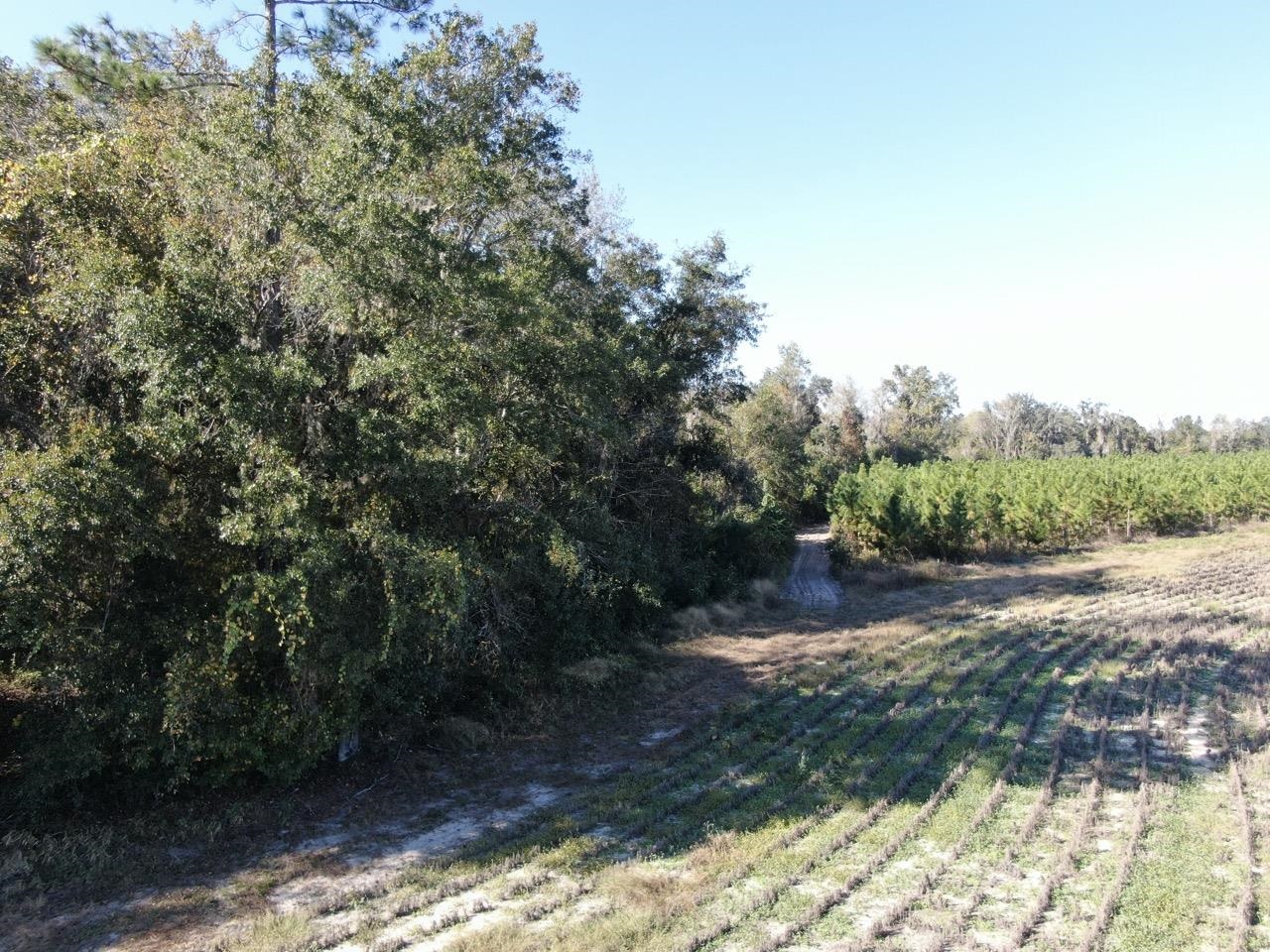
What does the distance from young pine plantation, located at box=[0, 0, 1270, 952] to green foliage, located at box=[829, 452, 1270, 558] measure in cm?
1473

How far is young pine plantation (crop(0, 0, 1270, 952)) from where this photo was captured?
6.12 meters

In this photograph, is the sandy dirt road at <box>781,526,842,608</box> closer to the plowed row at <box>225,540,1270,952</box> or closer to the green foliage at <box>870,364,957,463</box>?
the plowed row at <box>225,540,1270,952</box>

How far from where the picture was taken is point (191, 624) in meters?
7.73

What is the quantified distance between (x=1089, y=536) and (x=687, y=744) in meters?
27.6

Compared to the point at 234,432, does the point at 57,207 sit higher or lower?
higher

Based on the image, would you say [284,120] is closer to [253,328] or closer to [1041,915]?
[253,328]

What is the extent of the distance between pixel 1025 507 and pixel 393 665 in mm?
26407

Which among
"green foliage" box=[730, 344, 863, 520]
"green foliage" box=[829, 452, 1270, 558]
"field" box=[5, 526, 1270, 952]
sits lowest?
"field" box=[5, 526, 1270, 952]

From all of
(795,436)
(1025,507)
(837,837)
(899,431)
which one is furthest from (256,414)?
(899,431)

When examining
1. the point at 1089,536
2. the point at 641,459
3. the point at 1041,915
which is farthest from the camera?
the point at 1089,536

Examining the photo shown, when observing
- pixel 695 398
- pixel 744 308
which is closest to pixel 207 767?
pixel 695 398

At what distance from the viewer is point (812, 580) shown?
85.5 ft

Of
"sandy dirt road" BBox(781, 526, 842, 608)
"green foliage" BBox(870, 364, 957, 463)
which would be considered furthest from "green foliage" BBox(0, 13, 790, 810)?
"green foliage" BBox(870, 364, 957, 463)

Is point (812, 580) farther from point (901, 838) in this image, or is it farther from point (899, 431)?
point (899, 431)
